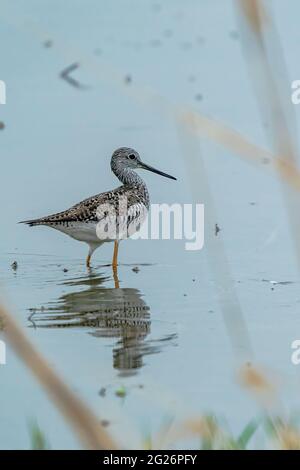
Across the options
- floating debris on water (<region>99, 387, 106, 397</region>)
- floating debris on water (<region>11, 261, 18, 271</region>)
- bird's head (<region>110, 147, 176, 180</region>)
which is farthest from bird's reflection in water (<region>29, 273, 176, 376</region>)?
bird's head (<region>110, 147, 176, 180</region>)

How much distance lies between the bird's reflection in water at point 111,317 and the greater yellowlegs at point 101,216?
77 cm

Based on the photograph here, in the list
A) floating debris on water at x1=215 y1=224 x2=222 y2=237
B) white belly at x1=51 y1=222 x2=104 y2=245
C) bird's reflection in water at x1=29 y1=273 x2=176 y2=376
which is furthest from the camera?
white belly at x1=51 y1=222 x2=104 y2=245

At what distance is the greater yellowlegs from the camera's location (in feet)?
28.5

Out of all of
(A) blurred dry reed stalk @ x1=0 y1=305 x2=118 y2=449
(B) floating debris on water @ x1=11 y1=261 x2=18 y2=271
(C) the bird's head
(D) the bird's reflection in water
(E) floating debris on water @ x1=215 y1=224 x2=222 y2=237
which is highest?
(C) the bird's head

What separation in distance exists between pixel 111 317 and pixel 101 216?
7.33 ft

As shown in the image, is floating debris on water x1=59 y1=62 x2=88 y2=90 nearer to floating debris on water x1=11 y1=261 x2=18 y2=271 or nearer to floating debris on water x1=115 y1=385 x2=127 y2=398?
floating debris on water x1=11 y1=261 x2=18 y2=271

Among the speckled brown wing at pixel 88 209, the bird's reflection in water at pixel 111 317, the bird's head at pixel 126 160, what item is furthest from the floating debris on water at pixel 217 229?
the bird's head at pixel 126 160

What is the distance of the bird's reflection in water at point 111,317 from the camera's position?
590cm

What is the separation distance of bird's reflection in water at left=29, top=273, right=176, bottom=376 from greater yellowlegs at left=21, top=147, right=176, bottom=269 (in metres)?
0.77

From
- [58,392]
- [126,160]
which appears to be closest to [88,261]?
[126,160]

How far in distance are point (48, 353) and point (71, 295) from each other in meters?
1.57

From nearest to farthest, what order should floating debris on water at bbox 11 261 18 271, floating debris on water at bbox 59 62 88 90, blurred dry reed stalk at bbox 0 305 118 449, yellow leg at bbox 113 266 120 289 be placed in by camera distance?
1. blurred dry reed stalk at bbox 0 305 118 449
2. yellow leg at bbox 113 266 120 289
3. floating debris on water at bbox 11 261 18 271
4. floating debris on water at bbox 59 62 88 90

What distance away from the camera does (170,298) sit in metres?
7.23
